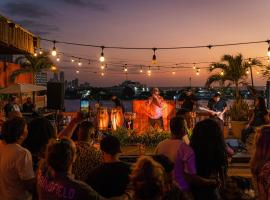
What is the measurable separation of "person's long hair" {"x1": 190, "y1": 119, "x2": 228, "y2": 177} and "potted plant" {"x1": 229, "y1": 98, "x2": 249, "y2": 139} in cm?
1030

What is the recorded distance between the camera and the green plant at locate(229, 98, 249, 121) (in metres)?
15.4

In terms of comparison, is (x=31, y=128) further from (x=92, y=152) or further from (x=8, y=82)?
(x=8, y=82)

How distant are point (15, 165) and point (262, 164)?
220 centimetres

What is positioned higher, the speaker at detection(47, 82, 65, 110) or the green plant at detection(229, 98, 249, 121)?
the speaker at detection(47, 82, 65, 110)

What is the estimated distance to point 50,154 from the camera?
3.08 metres

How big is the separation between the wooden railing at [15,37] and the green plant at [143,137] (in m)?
4.46

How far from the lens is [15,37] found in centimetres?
1366

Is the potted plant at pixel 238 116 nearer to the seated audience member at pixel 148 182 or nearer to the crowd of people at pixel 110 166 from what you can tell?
the crowd of people at pixel 110 166

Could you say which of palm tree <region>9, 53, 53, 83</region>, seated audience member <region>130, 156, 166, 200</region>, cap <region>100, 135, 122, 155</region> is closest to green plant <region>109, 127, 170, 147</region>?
cap <region>100, 135, 122, 155</region>

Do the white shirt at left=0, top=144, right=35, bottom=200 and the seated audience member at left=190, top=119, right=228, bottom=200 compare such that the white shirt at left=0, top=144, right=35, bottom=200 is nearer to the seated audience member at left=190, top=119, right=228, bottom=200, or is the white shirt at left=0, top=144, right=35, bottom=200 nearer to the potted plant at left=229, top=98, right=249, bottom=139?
the seated audience member at left=190, top=119, right=228, bottom=200

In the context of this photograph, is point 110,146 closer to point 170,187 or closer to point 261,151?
point 170,187

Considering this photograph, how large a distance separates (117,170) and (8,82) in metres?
20.4

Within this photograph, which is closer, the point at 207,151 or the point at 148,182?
the point at 148,182

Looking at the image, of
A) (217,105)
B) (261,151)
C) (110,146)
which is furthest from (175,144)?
(217,105)
